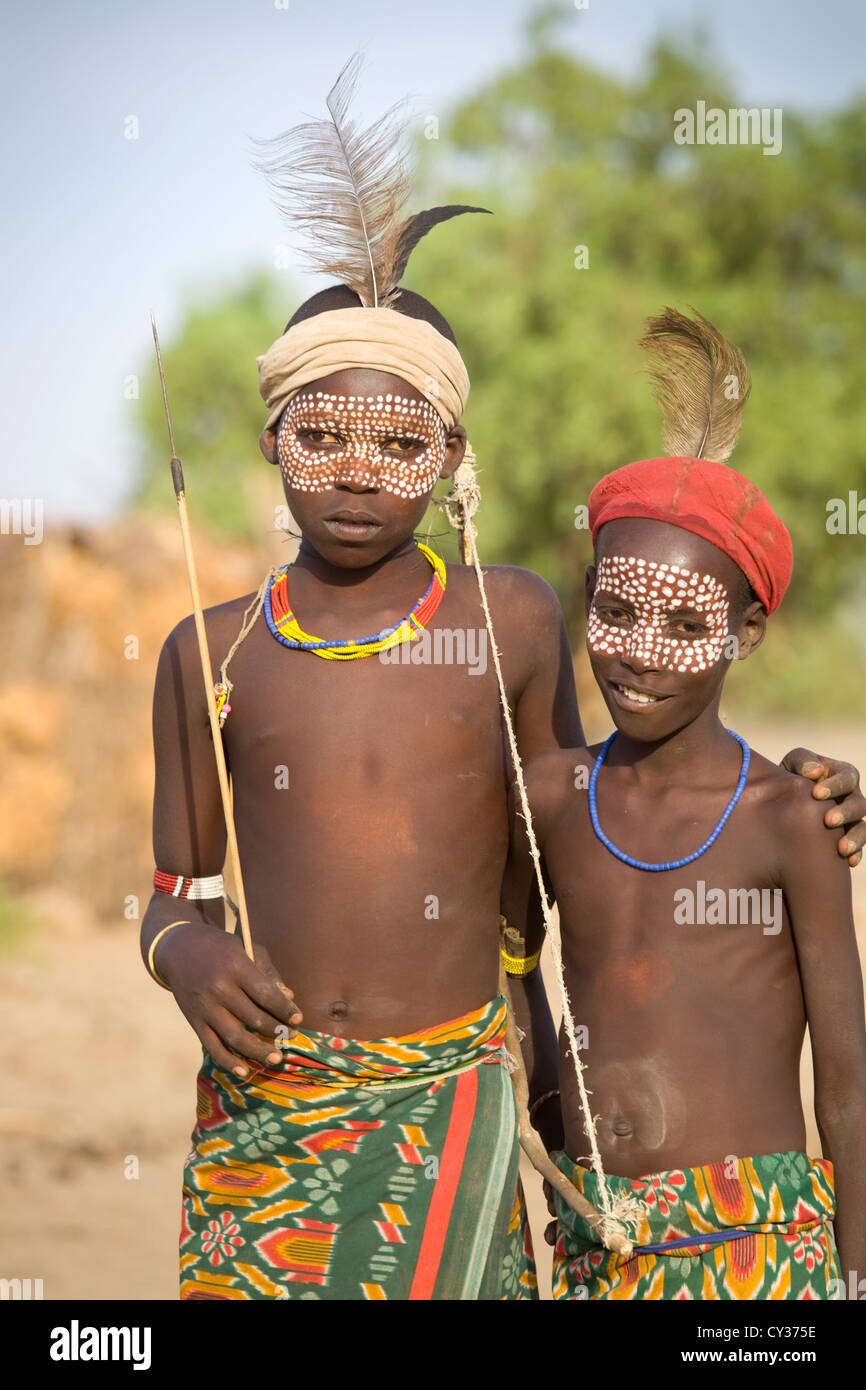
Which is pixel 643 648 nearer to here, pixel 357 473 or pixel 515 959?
pixel 357 473

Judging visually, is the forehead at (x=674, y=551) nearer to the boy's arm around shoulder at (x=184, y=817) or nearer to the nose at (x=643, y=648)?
the nose at (x=643, y=648)

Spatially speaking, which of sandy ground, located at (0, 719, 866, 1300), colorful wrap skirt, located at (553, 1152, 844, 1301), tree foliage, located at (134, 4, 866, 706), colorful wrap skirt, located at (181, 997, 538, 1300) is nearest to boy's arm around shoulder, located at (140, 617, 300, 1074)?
colorful wrap skirt, located at (181, 997, 538, 1300)

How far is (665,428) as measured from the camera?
2652 mm

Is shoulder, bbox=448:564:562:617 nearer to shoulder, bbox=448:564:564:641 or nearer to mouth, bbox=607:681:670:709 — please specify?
shoulder, bbox=448:564:564:641

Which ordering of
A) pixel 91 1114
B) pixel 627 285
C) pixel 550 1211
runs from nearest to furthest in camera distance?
pixel 550 1211
pixel 91 1114
pixel 627 285

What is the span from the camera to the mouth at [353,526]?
2.54 m

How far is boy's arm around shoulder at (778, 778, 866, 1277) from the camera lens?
2270mm

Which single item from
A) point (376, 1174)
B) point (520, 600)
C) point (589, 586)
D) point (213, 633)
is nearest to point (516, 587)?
point (520, 600)

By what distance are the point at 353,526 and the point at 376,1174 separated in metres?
1.17

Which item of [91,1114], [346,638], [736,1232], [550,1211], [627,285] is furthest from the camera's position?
[627,285]

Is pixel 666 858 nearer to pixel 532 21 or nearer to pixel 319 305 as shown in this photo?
pixel 319 305

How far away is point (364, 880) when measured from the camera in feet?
8.29

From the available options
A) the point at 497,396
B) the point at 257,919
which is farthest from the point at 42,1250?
the point at 497,396

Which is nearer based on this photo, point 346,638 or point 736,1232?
point 736,1232
